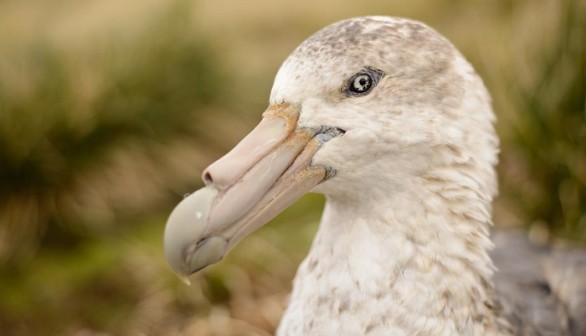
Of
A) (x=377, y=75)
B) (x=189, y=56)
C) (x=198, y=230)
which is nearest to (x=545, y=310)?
(x=377, y=75)

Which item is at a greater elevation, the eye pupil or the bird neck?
the eye pupil

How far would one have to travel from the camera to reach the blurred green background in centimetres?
287

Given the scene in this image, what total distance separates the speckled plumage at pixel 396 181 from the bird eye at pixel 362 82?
0.01 metres

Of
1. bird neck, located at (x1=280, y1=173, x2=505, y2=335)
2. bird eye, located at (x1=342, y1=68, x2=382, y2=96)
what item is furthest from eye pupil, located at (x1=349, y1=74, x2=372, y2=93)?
bird neck, located at (x1=280, y1=173, x2=505, y2=335)

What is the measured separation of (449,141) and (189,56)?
2.29 m

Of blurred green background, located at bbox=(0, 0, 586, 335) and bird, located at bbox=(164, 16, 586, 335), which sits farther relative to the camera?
blurred green background, located at bbox=(0, 0, 586, 335)

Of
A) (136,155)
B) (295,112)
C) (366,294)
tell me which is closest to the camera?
(295,112)

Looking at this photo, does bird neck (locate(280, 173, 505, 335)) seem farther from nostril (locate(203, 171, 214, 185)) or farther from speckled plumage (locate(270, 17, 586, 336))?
nostril (locate(203, 171, 214, 185))

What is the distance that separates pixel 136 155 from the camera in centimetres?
350

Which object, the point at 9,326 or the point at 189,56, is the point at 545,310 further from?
the point at 189,56

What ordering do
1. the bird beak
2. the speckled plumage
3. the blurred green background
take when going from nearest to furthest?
1. the bird beak
2. the speckled plumage
3. the blurred green background

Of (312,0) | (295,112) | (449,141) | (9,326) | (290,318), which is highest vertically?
(295,112)

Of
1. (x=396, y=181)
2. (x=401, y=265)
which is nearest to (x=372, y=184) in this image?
(x=396, y=181)

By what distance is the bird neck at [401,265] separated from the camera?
157 cm
